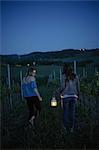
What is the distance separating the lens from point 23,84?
528 centimetres

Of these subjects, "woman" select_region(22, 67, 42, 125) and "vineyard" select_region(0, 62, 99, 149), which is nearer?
"vineyard" select_region(0, 62, 99, 149)

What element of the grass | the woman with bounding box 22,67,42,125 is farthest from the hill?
the grass

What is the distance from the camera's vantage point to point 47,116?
546cm

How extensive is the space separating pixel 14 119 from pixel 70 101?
1.01m

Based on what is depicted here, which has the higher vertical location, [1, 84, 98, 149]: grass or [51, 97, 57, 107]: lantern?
[51, 97, 57, 107]: lantern

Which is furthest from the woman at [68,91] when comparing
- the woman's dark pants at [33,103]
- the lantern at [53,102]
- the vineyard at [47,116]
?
the woman's dark pants at [33,103]

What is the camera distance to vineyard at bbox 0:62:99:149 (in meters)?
4.95

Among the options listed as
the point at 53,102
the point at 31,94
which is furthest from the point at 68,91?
the point at 31,94

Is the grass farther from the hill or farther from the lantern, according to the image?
the hill

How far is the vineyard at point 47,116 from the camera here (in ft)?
16.2

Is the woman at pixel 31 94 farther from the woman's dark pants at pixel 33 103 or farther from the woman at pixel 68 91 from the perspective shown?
the woman at pixel 68 91

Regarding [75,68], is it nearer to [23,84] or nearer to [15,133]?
[23,84]

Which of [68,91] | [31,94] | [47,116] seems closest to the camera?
[68,91]

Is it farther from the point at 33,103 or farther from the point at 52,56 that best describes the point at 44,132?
the point at 52,56
